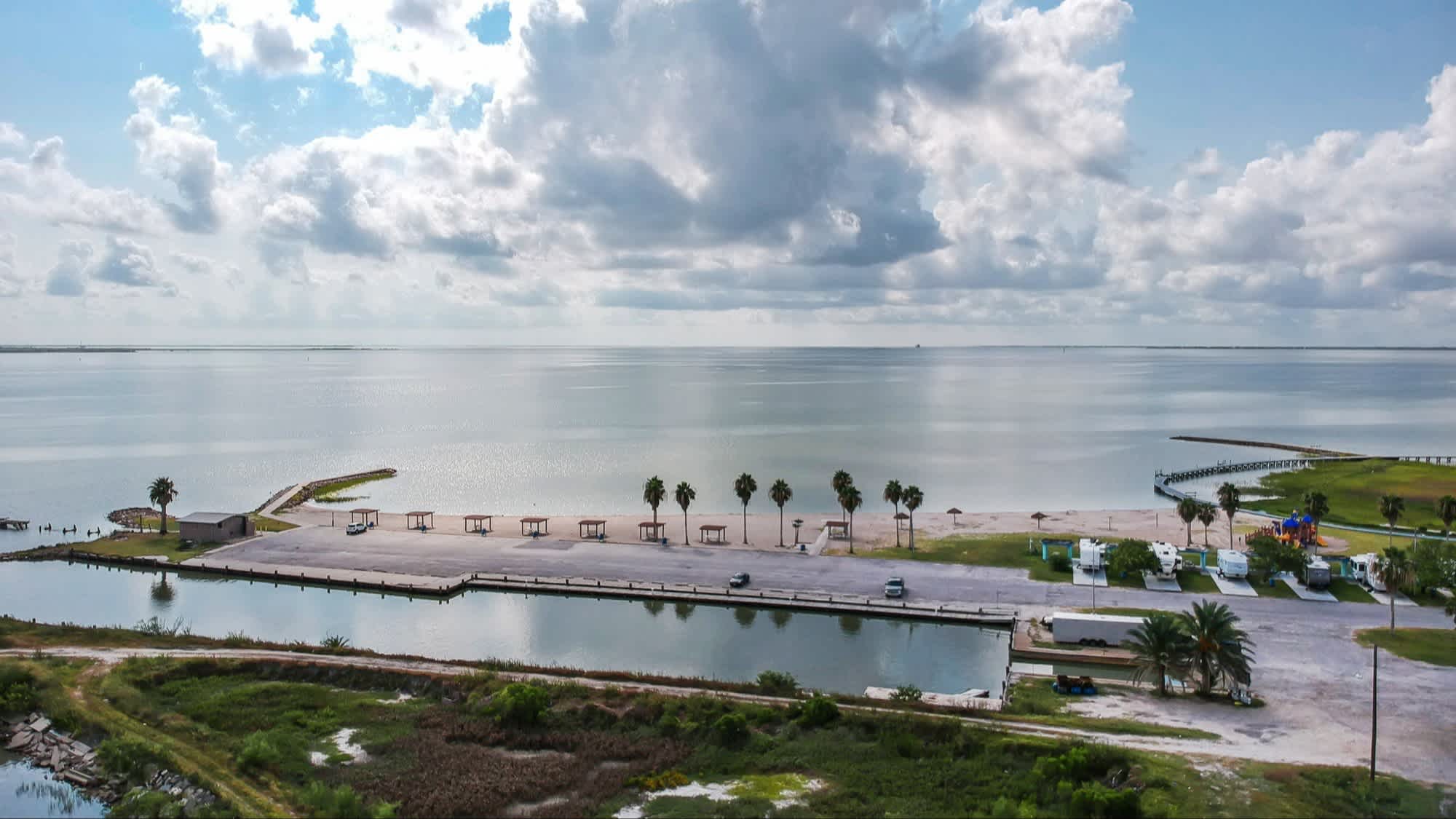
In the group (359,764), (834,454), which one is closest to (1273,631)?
(359,764)

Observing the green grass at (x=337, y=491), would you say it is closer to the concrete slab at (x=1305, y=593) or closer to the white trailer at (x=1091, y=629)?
the white trailer at (x=1091, y=629)

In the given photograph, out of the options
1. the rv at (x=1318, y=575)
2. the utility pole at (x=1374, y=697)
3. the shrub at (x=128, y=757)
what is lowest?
the shrub at (x=128, y=757)

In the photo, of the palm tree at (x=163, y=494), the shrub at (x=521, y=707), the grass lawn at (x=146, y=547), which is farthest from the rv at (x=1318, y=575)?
the palm tree at (x=163, y=494)

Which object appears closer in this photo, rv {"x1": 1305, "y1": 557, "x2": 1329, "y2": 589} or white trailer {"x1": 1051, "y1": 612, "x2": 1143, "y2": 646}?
white trailer {"x1": 1051, "y1": 612, "x2": 1143, "y2": 646}

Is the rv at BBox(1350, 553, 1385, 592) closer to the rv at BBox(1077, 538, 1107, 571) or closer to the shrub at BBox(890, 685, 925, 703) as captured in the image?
the rv at BBox(1077, 538, 1107, 571)

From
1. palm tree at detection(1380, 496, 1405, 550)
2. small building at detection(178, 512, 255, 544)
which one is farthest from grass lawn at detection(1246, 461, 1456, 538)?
small building at detection(178, 512, 255, 544)

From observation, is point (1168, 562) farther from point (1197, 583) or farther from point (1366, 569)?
point (1366, 569)

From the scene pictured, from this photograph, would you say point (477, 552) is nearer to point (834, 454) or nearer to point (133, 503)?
point (133, 503)
